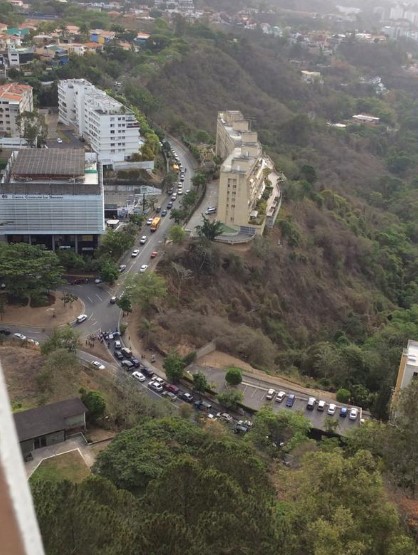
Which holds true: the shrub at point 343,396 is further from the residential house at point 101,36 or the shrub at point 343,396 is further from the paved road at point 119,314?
the residential house at point 101,36

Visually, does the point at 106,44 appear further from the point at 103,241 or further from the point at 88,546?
the point at 88,546

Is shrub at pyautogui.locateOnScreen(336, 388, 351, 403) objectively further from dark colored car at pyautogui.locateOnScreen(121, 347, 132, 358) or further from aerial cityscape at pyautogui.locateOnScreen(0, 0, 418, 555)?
dark colored car at pyautogui.locateOnScreen(121, 347, 132, 358)

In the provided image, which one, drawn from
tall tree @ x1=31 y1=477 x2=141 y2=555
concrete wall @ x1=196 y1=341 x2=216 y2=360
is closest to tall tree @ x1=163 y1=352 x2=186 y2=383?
concrete wall @ x1=196 y1=341 x2=216 y2=360

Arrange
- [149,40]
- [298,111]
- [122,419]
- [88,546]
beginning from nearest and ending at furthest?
1. [88,546]
2. [122,419]
3. [149,40]
4. [298,111]

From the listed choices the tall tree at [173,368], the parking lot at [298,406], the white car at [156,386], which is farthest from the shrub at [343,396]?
the white car at [156,386]

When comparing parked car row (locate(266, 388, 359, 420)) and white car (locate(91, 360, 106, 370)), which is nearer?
parked car row (locate(266, 388, 359, 420))

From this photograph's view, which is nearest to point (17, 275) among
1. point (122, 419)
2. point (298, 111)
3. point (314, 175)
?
point (122, 419)
